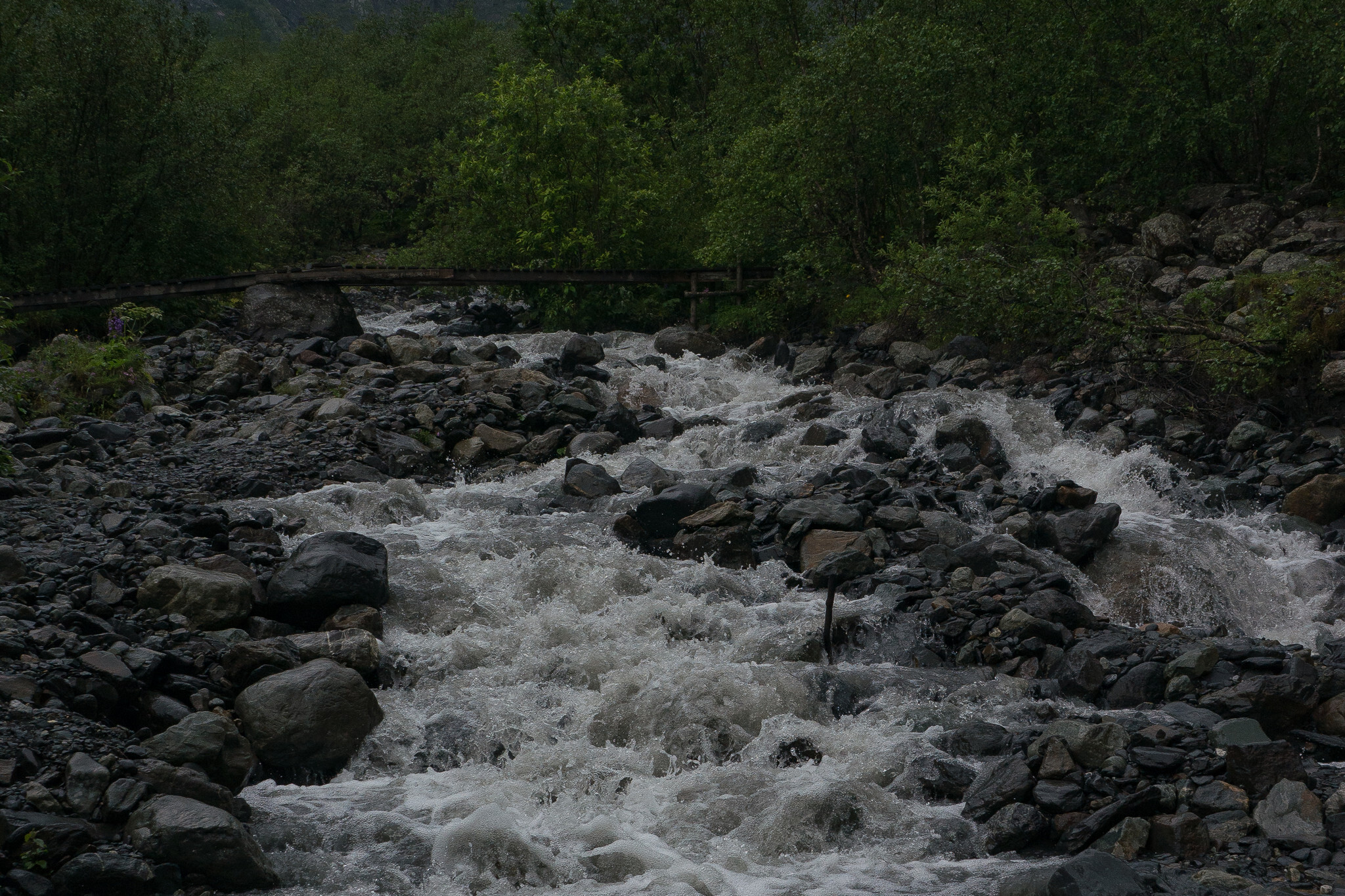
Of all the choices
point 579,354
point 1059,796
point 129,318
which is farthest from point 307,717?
point 129,318

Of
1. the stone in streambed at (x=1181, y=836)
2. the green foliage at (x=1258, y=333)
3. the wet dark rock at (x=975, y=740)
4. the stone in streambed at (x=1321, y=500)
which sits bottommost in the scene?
the wet dark rock at (x=975, y=740)

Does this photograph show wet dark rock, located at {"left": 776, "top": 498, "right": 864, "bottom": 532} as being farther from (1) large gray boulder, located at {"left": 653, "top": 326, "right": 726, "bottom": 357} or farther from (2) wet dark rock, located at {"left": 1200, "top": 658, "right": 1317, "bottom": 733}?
(1) large gray boulder, located at {"left": 653, "top": 326, "right": 726, "bottom": 357}

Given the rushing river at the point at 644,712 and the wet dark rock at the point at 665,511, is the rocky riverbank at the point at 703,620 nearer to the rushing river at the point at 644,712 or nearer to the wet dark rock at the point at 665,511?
the wet dark rock at the point at 665,511

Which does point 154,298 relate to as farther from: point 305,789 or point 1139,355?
point 1139,355

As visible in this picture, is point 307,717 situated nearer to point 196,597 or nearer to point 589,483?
point 196,597

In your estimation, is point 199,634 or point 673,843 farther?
point 199,634

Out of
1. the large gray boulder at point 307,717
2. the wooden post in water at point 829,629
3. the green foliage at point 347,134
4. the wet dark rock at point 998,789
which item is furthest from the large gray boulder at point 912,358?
the green foliage at point 347,134

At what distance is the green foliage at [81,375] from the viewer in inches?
602

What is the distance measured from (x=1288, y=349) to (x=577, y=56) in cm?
2972

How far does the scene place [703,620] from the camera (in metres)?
9.68

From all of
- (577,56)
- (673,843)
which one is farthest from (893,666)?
(577,56)

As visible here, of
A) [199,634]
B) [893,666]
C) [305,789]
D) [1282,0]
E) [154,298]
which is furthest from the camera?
[154,298]

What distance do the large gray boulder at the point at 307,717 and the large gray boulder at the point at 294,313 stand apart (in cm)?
1429

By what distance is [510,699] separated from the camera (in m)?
8.48
